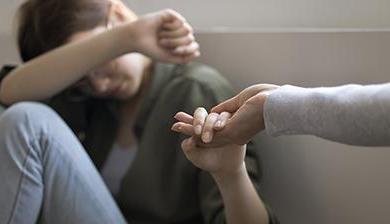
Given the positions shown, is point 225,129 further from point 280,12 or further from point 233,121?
point 280,12

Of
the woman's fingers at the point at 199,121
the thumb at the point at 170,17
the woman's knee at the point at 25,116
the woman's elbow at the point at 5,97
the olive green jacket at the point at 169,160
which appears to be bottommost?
the olive green jacket at the point at 169,160

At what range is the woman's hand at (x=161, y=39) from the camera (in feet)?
3.52

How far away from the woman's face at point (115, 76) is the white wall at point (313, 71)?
16 centimetres

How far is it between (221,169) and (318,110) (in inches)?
8.9

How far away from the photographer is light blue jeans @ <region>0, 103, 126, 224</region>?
3.18 feet

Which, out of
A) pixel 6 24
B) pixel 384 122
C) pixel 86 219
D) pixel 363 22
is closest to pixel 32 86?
pixel 86 219

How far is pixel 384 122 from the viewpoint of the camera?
0.59 m

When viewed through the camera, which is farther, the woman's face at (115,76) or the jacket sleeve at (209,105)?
the woman's face at (115,76)

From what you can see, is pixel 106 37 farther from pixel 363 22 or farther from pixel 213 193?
pixel 363 22

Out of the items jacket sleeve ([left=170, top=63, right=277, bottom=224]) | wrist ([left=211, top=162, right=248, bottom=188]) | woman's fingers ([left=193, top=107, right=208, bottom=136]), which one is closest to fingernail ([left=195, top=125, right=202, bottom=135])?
woman's fingers ([left=193, top=107, right=208, bottom=136])

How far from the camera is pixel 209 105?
1.05 m

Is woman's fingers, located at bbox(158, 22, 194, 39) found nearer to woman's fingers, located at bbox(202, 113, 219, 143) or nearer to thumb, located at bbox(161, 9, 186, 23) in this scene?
thumb, located at bbox(161, 9, 186, 23)

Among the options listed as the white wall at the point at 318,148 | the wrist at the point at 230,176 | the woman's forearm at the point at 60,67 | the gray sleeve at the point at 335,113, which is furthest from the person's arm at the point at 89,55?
the gray sleeve at the point at 335,113

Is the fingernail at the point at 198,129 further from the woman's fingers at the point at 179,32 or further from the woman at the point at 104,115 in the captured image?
the woman's fingers at the point at 179,32
